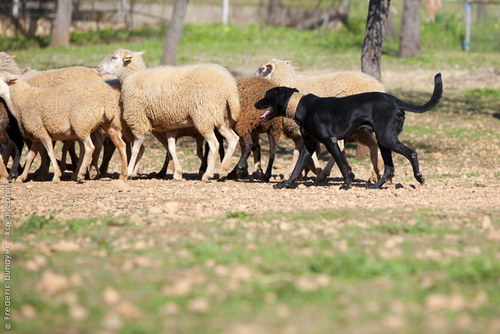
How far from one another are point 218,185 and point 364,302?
25.6 feet

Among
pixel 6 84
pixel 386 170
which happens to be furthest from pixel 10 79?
pixel 386 170

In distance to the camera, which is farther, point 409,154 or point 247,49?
point 247,49

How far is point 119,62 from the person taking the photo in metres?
15.6

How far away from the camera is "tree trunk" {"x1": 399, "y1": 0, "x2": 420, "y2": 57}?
30078 millimetres

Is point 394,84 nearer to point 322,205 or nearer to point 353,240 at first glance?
point 322,205

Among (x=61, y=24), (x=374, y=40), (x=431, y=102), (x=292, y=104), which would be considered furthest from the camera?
(x=61, y=24)

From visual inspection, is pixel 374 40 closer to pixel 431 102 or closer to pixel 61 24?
pixel 431 102

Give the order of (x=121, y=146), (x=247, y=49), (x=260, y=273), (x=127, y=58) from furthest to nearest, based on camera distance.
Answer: (x=247, y=49) → (x=127, y=58) → (x=121, y=146) → (x=260, y=273)

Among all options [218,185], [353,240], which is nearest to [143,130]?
[218,185]

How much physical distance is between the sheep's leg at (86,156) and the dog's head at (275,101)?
2853mm

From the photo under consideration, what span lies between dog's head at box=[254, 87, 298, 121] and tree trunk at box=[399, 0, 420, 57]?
59.4ft

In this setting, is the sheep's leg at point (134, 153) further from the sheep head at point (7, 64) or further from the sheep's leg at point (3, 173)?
the sheep head at point (7, 64)

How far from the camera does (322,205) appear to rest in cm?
1064

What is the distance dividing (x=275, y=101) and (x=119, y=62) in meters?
3.96
